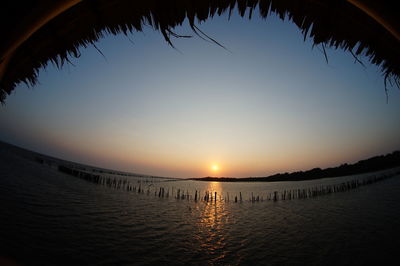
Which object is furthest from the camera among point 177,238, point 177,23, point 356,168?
point 356,168

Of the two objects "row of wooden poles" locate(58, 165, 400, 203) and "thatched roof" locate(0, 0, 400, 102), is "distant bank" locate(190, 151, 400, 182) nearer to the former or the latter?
"row of wooden poles" locate(58, 165, 400, 203)

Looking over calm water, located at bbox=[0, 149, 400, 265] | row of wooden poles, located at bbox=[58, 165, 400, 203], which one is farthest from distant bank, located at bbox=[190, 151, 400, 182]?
calm water, located at bbox=[0, 149, 400, 265]

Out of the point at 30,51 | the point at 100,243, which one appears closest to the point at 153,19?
the point at 30,51

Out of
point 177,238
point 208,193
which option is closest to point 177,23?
point 177,238

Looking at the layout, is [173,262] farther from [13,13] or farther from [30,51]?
[13,13]

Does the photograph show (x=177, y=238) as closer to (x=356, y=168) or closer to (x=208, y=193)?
(x=208, y=193)

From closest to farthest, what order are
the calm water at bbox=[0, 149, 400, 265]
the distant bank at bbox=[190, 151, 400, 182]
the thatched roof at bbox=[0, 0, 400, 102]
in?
the thatched roof at bbox=[0, 0, 400, 102]
the calm water at bbox=[0, 149, 400, 265]
the distant bank at bbox=[190, 151, 400, 182]

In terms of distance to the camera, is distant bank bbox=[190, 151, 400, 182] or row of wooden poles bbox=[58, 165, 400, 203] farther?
distant bank bbox=[190, 151, 400, 182]

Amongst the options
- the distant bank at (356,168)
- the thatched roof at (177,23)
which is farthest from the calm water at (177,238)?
the distant bank at (356,168)

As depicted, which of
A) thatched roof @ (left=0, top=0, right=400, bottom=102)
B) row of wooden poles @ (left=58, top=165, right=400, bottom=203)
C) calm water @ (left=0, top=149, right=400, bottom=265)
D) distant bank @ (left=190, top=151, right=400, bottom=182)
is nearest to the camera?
thatched roof @ (left=0, top=0, right=400, bottom=102)

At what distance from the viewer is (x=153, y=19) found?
7.19 feet

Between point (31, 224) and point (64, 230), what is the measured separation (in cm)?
177

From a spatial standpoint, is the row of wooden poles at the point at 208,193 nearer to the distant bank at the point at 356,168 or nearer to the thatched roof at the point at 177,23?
the thatched roof at the point at 177,23

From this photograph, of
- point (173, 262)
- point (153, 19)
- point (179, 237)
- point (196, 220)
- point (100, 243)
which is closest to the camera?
point (153, 19)
